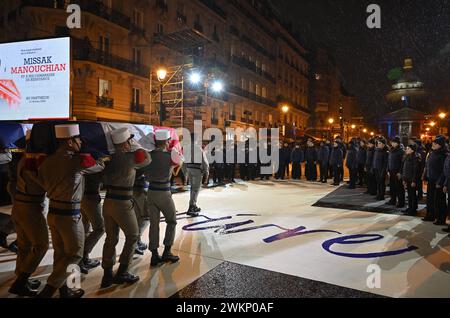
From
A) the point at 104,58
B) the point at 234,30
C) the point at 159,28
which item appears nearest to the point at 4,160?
the point at 104,58

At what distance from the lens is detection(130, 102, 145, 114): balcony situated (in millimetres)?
25319

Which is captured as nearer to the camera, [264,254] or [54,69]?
[264,254]

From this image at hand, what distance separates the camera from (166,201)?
5012 mm

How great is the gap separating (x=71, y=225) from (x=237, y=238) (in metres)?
3.35

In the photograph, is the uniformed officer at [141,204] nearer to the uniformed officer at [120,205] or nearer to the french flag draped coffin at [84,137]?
the french flag draped coffin at [84,137]

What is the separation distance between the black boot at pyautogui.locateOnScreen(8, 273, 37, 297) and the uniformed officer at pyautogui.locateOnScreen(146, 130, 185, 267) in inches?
61.5

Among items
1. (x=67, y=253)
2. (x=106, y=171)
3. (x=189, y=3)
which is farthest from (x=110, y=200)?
(x=189, y=3)

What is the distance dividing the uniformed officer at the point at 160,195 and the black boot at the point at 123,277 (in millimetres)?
633

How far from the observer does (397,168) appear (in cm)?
917

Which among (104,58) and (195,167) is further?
(104,58)

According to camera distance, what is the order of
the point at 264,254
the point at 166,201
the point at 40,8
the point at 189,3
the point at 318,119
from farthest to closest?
the point at 318,119, the point at 189,3, the point at 40,8, the point at 264,254, the point at 166,201

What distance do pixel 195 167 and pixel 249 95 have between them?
107 feet

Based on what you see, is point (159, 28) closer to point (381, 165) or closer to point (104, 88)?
point (104, 88)

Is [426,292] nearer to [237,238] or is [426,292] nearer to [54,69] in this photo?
[237,238]
